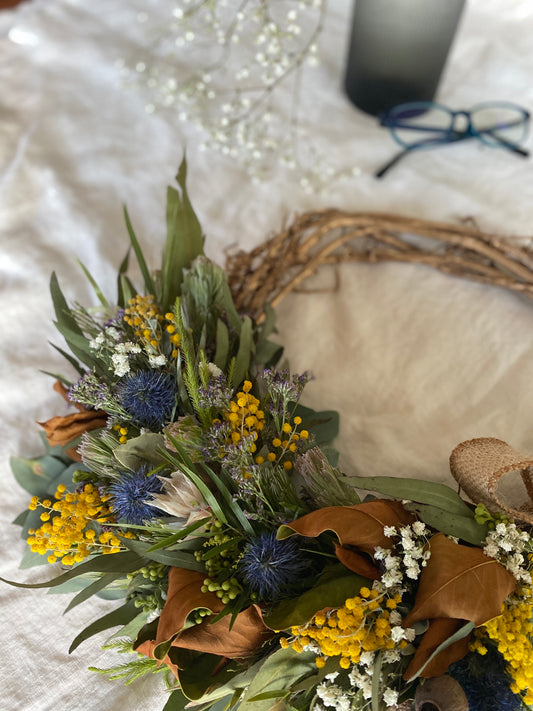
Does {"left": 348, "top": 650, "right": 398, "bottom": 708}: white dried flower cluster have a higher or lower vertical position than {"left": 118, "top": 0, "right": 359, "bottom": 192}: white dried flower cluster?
lower

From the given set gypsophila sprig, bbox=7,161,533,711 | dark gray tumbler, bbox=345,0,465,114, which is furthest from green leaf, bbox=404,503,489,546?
dark gray tumbler, bbox=345,0,465,114

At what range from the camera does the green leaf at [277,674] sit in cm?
37

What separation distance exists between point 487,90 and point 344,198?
0.31 metres

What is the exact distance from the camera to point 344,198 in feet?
2.54

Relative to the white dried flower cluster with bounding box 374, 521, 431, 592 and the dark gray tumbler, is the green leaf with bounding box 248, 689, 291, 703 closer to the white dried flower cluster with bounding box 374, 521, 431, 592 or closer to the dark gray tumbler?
the white dried flower cluster with bounding box 374, 521, 431, 592

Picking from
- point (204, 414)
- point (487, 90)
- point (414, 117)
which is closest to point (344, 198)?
point (414, 117)

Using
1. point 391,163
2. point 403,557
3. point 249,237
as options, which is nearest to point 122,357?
point 403,557

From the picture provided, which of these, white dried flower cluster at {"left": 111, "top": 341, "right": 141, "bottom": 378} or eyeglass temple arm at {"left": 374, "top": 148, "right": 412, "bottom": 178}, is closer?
white dried flower cluster at {"left": 111, "top": 341, "right": 141, "bottom": 378}

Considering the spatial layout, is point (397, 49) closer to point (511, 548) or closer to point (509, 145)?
point (509, 145)

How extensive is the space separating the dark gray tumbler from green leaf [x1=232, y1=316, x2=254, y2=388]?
1.60ft

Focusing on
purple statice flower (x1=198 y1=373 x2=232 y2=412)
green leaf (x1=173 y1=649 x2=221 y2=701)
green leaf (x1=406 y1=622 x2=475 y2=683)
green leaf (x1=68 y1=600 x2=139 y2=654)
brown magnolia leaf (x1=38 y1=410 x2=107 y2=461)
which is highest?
purple statice flower (x1=198 y1=373 x2=232 y2=412)

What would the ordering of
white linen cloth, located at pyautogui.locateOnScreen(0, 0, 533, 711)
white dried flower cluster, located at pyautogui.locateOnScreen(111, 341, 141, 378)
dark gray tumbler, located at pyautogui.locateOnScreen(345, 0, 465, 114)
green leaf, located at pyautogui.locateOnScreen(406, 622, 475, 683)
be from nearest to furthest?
green leaf, located at pyautogui.locateOnScreen(406, 622, 475, 683), white dried flower cluster, located at pyautogui.locateOnScreen(111, 341, 141, 378), white linen cloth, located at pyautogui.locateOnScreen(0, 0, 533, 711), dark gray tumbler, located at pyautogui.locateOnScreen(345, 0, 465, 114)

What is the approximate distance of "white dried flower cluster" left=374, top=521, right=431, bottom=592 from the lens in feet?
1.18

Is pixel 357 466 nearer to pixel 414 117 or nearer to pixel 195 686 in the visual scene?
pixel 195 686
